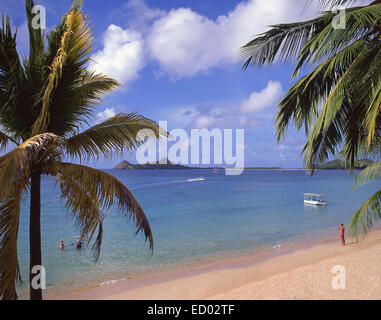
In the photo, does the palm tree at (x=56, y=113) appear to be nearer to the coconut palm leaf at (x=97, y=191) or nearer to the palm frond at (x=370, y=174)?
the coconut palm leaf at (x=97, y=191)

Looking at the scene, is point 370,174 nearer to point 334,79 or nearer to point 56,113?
point 334,79

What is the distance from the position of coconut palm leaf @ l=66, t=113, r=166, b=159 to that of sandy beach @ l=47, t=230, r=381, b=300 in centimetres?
752

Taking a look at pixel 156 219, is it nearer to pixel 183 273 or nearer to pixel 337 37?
pixel 183 273

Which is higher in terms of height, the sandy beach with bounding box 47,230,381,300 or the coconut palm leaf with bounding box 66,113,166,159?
the coconut palm leaf with bounding box 66,113,166,159

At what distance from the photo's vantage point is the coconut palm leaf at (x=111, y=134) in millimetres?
3906

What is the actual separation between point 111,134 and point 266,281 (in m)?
9.50

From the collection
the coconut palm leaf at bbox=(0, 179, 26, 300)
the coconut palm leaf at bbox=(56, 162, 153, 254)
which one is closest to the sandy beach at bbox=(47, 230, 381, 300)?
the coconut palm leaf at bbox=(56, 162, 153, 254)

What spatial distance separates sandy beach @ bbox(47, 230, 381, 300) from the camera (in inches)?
353

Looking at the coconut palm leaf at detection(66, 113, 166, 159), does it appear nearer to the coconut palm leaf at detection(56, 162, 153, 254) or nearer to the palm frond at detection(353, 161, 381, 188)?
the coconut palm leaf at detection(56, 162, 153, 254)

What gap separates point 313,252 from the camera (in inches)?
615

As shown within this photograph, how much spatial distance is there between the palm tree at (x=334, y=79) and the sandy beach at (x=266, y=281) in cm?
519

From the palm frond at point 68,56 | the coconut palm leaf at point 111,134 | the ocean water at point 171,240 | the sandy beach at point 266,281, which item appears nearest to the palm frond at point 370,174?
the sandy beach at point 266,281
